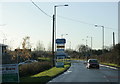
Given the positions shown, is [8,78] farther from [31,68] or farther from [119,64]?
[119,64]

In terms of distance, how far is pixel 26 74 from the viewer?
30.0 metres

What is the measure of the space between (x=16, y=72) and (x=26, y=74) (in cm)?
1097

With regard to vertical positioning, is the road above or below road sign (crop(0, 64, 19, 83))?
below

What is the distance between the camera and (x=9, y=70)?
19.2 metres

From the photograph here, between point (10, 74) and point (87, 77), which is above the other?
point (10, 74)

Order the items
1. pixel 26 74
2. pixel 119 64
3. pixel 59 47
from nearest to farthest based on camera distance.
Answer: pixel 26 74 → pixel 59 47 → pixel 119 64

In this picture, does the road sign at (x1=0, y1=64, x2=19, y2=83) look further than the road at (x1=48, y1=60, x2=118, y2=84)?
No

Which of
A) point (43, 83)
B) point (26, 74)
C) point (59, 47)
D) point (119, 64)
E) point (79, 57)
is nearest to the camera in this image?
point (43, 83)

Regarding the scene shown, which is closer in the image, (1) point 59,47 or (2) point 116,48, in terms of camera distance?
(1) point 59,47

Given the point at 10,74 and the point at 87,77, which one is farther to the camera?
the point at 87,77

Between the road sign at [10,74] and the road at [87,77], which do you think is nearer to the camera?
the road sign at [10,74]

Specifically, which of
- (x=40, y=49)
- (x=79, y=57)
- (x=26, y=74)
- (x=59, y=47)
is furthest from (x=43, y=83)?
(x=79, y=57)

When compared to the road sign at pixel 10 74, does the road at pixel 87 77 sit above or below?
below

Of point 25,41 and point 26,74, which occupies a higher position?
point 25,41
